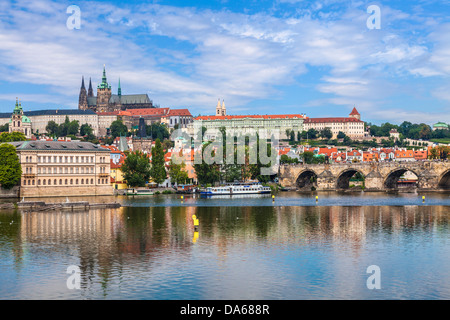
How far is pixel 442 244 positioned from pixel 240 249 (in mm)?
11157

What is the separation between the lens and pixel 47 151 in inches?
2990

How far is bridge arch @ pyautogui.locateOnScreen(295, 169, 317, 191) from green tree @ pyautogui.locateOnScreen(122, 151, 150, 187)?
87.1 ft

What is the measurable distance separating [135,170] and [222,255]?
192 ft

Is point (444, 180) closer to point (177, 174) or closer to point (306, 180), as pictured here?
point (306, 180)

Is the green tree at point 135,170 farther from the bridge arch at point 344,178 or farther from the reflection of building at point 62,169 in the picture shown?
the bridge arch at point 344,178

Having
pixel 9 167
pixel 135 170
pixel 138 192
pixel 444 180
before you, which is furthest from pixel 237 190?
pixel 444 180

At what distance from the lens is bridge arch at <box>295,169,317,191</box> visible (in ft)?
330

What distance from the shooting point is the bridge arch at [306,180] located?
100438 mm

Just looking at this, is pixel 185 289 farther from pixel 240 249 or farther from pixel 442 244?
pixel 442 244

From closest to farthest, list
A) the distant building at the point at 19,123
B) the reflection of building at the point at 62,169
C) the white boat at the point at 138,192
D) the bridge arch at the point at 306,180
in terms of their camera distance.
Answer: the reflection of building at the point at 62,169 < the white boat at the point at 138,192 < the bridge arch at the point at 306,180 < the distant building at the point at 19,123

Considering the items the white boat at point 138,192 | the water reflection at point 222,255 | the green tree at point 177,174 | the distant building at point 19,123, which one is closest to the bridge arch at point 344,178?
the green tree at point 177,174

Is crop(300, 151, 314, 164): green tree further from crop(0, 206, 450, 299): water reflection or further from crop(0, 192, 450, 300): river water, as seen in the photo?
crop(0, 206, 450, 299): water reflection

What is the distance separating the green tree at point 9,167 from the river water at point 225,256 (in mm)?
22449
